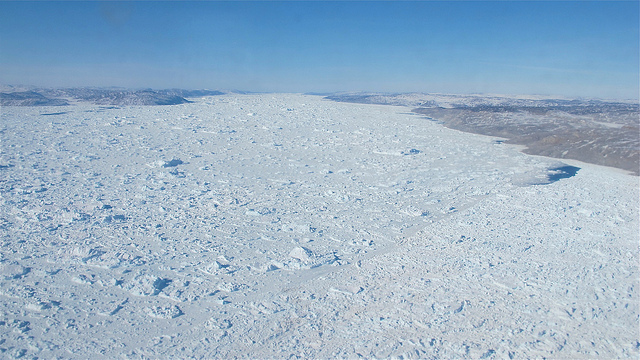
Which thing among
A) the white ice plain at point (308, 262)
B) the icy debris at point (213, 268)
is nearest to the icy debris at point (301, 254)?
the white ice plain at point (308, 262)

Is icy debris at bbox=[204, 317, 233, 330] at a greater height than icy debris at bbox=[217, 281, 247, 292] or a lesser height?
lesser

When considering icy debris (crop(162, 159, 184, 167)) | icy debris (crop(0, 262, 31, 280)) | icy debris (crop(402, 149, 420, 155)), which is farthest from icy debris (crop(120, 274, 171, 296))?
icy debris (crop(402, 149, 420, 155))

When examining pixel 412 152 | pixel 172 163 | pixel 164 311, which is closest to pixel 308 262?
pixel 164 311

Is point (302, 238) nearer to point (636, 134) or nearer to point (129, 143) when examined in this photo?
point (129, 143)

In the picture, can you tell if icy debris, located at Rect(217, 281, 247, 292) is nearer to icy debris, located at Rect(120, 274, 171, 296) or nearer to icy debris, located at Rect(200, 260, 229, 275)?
icy debris, located at Rect(200, 260, 229, 275)

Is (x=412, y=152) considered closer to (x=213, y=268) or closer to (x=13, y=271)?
(x=213, y=268)

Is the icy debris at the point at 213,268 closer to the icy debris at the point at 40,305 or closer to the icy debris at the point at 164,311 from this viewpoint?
the icy debris at the point at 164,311

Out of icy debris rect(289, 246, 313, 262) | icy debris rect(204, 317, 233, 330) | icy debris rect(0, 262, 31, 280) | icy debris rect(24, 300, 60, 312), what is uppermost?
icy debris rect(0, 262, 31, 280)
